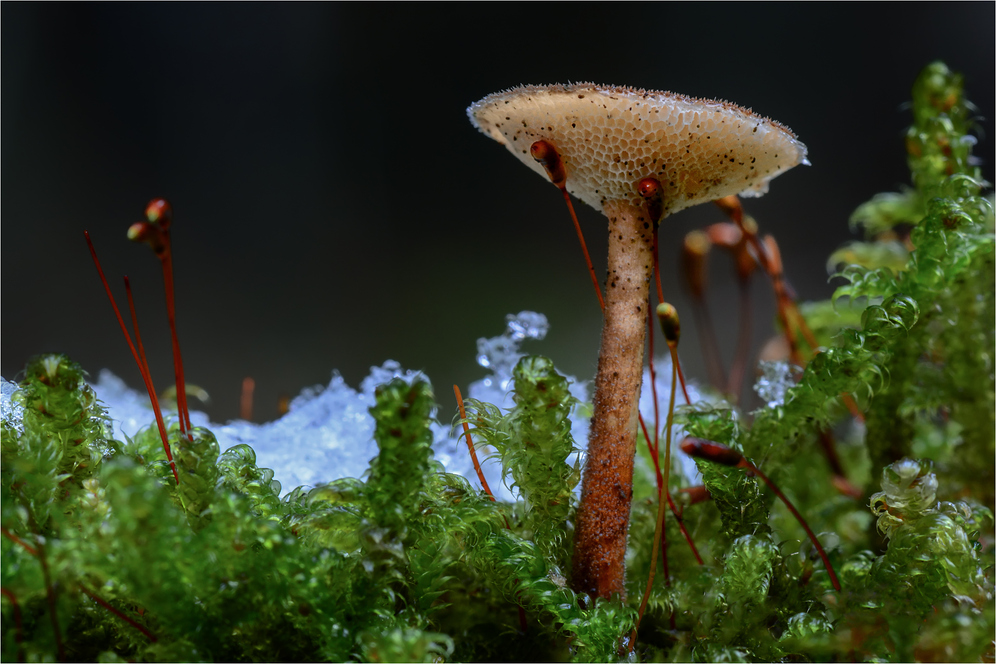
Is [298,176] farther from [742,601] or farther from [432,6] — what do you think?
[742,601]

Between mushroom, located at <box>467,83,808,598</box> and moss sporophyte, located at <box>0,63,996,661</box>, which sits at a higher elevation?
mushroom, located at <box>467,83,808,598</box>

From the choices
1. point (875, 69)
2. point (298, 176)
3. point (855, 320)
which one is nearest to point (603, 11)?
point (875, 69)

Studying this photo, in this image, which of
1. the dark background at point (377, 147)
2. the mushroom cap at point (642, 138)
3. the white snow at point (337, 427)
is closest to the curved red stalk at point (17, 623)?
the white snow at point (337, 427)

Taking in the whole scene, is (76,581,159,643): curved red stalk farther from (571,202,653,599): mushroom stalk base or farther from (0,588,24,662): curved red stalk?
(571,202,653,599): mushroom stalk base

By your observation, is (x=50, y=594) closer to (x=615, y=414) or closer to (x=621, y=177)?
(x=615, y=414)

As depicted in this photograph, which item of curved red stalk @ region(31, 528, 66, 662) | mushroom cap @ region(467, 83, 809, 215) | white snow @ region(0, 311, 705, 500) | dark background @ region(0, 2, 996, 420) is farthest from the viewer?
dark background @ region(0, 2, 996, 420)

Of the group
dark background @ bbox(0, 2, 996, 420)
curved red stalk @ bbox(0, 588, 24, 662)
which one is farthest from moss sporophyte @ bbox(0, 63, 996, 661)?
dark background @ bbox(0, 2, 996, 420)

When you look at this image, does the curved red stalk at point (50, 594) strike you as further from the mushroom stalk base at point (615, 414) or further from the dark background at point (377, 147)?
the dark background at point (377, 147)
